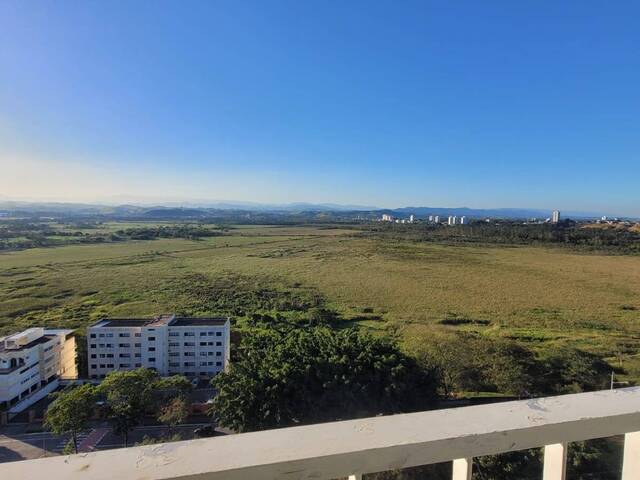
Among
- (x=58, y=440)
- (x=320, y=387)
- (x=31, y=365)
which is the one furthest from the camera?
(x=31, y=365)

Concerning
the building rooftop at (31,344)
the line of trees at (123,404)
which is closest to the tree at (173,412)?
the line of trees at (123,404)

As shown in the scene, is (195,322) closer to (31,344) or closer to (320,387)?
(31,344)

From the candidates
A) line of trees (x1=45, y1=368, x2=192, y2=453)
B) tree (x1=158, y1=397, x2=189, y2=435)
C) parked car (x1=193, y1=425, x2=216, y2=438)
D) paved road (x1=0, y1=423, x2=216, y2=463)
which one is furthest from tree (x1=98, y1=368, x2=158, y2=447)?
parked car (x1=193, y1=425, x2=216, y2=438)

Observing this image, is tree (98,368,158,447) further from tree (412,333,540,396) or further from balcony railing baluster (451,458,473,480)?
balcony railing baluster (451,458,473,480)

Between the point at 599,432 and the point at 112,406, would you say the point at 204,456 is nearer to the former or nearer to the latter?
the point at 599,432

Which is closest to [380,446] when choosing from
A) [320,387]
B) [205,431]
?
[320,387]

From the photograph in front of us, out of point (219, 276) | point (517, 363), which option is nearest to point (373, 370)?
point (517, 363)
